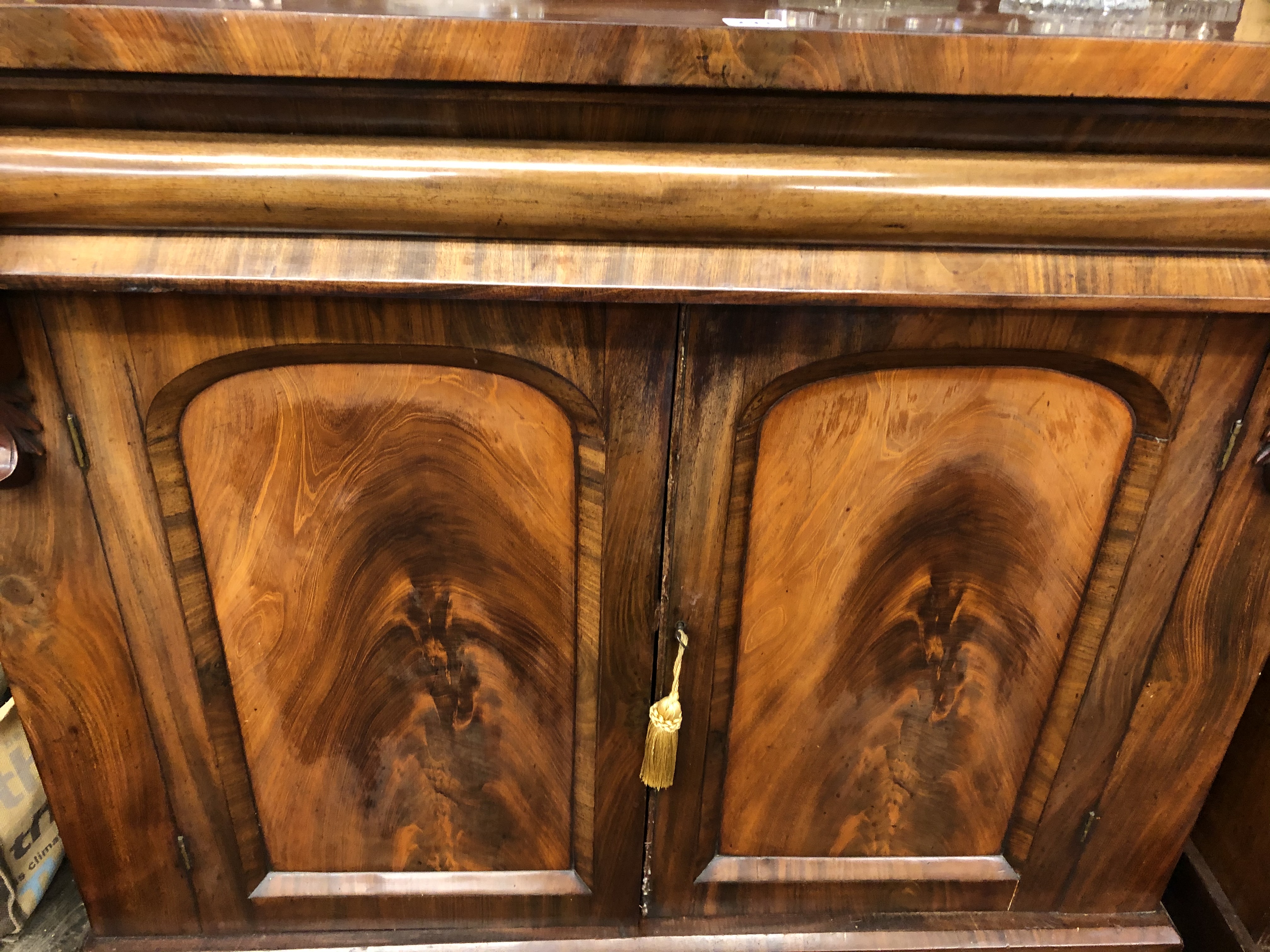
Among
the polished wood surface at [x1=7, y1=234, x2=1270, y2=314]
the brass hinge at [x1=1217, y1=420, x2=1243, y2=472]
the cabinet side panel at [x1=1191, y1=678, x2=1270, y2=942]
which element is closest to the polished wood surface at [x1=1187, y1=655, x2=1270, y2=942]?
the cabinet side panel at [x1=1191, y1=678, x2=1270, y2=942]

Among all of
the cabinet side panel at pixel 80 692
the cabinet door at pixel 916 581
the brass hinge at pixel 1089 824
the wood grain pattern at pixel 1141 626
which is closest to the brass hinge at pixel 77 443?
the cabinet side panel at pixel 80 692

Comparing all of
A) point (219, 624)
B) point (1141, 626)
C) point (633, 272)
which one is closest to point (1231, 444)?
point (1141, 626)

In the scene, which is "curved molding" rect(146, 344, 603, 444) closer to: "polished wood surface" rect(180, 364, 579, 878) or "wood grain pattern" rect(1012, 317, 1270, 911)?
"polished wood surface" rect(180, 364, 579, 878)

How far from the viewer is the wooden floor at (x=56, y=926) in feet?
2.99

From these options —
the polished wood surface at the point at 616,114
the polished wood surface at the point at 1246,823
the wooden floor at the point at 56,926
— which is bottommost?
the wooden floor at the point at 56,926

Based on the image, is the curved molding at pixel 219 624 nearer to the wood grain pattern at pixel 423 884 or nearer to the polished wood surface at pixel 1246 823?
the wood grain pattern at pixel 423 884

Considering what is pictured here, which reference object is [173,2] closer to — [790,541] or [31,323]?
[31,323]

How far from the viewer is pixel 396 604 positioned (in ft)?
2.08

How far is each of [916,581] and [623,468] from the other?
0.24 meters

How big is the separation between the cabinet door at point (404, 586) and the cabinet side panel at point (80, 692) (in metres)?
0.03

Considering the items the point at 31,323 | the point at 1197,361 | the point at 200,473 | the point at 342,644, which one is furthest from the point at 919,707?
the point at 31,323

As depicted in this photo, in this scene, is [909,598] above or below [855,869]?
above

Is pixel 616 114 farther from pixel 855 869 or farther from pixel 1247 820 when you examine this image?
pixel 1247 820

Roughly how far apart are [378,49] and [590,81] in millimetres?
105
